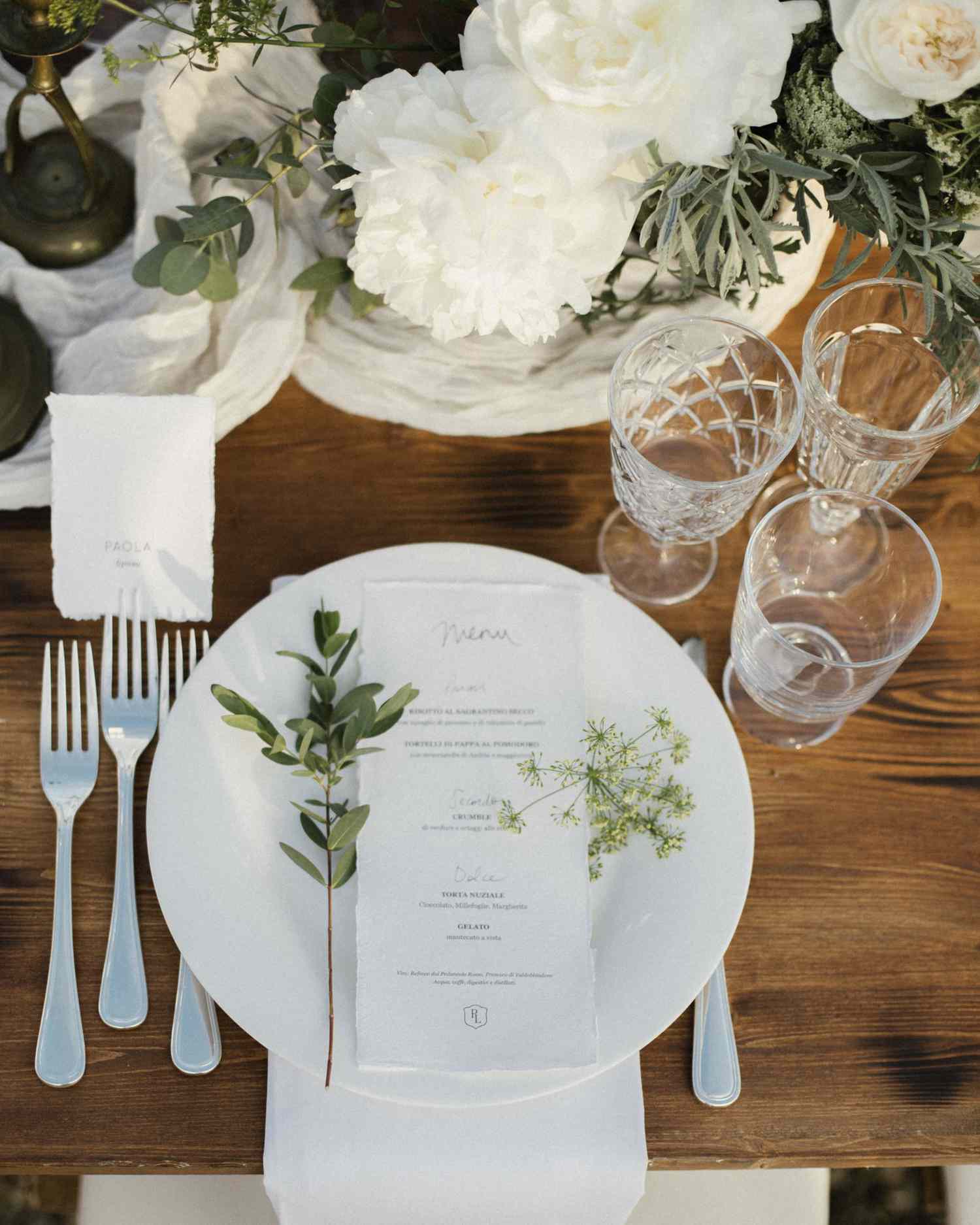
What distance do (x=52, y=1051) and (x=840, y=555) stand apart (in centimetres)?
69

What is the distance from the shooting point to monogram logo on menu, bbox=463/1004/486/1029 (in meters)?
0.68

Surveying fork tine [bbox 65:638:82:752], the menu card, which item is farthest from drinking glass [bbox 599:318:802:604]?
fork tine [bbox 65:638:82:752]

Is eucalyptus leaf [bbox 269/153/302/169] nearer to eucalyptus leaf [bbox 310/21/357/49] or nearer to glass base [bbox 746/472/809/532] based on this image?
eucalyptus leaf [bbox 310/21/357/49]

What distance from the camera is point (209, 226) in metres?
0.78

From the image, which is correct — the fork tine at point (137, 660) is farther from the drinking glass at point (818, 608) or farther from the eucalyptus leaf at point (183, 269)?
the drinking glass at point (818, 608)

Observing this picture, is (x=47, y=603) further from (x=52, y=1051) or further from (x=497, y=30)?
(x=497, y=30)

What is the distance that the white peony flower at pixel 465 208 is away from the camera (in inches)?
23.4

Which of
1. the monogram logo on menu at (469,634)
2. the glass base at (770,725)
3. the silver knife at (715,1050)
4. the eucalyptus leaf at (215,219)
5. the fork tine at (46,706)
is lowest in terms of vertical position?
the silver knife at (715,1050)

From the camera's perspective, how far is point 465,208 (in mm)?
603

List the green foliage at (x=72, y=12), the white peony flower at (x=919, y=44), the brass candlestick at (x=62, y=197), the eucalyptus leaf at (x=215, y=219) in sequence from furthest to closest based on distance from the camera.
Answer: the brass candlestick at (x=62, y=197) → the eucalyptus leaf at (x=215, y=219) → the green foliage at (x=72, y=12) → the white peony flower at (x=919, y=44)

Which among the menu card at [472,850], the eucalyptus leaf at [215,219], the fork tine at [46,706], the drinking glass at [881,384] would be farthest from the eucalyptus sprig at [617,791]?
the eucalyptus leaf at [215,219]

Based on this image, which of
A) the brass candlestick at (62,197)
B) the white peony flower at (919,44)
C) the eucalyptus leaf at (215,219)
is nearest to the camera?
the white peony flower at (919,44)

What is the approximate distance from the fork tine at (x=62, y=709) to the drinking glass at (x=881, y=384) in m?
0.59

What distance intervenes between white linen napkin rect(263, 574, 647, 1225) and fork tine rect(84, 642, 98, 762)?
276 mm
